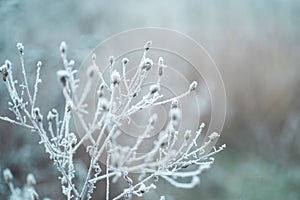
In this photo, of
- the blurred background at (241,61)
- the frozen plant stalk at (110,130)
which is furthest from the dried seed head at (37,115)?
the blurred background at (241,61)

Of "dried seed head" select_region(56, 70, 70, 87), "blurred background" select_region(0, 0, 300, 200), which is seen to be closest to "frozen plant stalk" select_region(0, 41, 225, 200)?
"dried seed head" select_region(56, 70, 70, 87)

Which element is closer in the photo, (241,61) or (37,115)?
(37,115)

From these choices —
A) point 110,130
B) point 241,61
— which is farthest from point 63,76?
point 241,61

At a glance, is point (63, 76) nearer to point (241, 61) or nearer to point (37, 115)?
point (37, 115)

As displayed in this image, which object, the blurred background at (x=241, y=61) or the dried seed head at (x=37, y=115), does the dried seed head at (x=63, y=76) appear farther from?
the blurred background at (x=241, y=61)

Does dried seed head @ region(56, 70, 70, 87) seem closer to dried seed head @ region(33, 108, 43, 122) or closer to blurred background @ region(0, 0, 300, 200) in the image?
dried seed head @ region(33, 108, 43, 122)

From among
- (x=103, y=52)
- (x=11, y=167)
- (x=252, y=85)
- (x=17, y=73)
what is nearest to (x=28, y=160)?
(x=11, y=167)

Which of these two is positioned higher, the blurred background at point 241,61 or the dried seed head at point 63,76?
the blurred background at point 241,61

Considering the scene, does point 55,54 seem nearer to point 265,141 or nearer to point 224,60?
point 224,60
